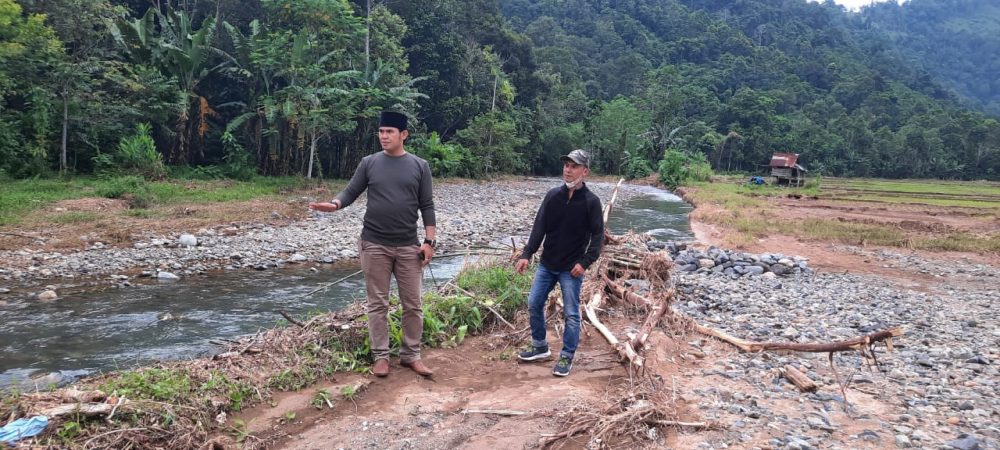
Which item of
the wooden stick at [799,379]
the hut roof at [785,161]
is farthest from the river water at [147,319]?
the hut roof at [785,161]

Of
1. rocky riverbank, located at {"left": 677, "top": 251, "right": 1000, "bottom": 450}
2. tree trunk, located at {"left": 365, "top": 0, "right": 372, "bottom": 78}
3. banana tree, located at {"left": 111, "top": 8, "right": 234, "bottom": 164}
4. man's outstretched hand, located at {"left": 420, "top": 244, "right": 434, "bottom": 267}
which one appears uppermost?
tree trunk, located at {"left": 365, "top": 0, "right": 372, "bottom": 78}

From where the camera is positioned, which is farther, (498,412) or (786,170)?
(786,170)

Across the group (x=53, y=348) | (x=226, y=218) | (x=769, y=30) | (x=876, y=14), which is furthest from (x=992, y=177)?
(x=876, y=14)

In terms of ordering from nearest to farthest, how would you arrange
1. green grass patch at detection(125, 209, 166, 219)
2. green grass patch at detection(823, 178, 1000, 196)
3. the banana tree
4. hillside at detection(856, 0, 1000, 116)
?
green grass patch at detection(125, 209, 166, 219) < the banana tree < green grass patch at detection(823, 178, 1000, 196) < hillside at detection(856, 0, 1000, 116)

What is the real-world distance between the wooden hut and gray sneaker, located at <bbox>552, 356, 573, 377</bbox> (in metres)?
48.3

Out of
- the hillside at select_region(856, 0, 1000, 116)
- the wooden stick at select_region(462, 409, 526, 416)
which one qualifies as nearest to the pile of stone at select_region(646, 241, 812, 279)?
the wooden stick at select_region(462, 409, 526, 416)

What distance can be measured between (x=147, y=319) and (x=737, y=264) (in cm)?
1086

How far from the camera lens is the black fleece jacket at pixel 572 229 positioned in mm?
5051

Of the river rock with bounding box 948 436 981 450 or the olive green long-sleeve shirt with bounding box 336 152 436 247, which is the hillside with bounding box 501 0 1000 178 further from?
the river rock with bounding box 948 436 981 450

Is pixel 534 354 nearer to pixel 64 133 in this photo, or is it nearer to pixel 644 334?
pixel 644 334

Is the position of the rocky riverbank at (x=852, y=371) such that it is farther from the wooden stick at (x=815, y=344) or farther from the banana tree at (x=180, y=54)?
the banana tree at (x=180, y=54)

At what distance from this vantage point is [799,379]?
16.4 feet

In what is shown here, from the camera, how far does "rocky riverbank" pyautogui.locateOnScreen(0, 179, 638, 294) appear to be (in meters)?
10.1

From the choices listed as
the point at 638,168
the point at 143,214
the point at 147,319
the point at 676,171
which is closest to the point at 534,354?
the point at 147,319
